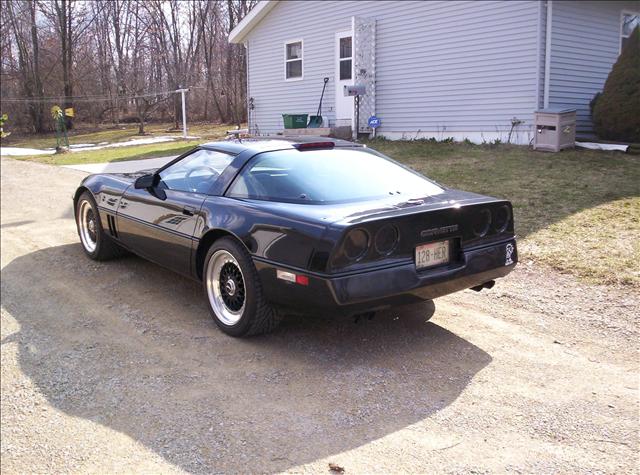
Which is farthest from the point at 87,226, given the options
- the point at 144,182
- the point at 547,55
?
the point at 547,55

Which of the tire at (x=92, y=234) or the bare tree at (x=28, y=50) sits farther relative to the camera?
the bare tree at (x=28, y=50)

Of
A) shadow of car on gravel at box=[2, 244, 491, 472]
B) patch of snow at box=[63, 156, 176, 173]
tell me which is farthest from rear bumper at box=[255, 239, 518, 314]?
patch of snow at box=[63, 156, 176, 173]

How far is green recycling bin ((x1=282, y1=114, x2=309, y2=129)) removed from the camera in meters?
15.7

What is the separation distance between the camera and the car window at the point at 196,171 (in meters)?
4.48

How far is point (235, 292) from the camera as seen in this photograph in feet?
13.1

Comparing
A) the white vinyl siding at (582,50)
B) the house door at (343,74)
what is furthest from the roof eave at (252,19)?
the white vinyl siding at (582,50)

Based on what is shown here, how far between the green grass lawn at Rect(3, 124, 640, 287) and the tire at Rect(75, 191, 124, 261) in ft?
13.5

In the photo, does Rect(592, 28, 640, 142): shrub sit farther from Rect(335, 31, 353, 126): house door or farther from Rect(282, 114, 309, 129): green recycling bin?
Rect(282, 114, 309, 129): green recycling bin

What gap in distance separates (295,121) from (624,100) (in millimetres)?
8032

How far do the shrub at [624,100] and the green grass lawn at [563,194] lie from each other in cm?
93

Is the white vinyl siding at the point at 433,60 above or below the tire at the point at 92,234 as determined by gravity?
above

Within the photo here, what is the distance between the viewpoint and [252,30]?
61.0 ft

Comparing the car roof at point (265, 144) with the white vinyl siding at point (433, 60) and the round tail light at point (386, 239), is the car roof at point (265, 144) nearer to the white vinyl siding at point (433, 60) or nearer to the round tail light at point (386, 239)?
the round tail light at point (386, 239)

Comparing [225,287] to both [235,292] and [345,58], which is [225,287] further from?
[345,58]
